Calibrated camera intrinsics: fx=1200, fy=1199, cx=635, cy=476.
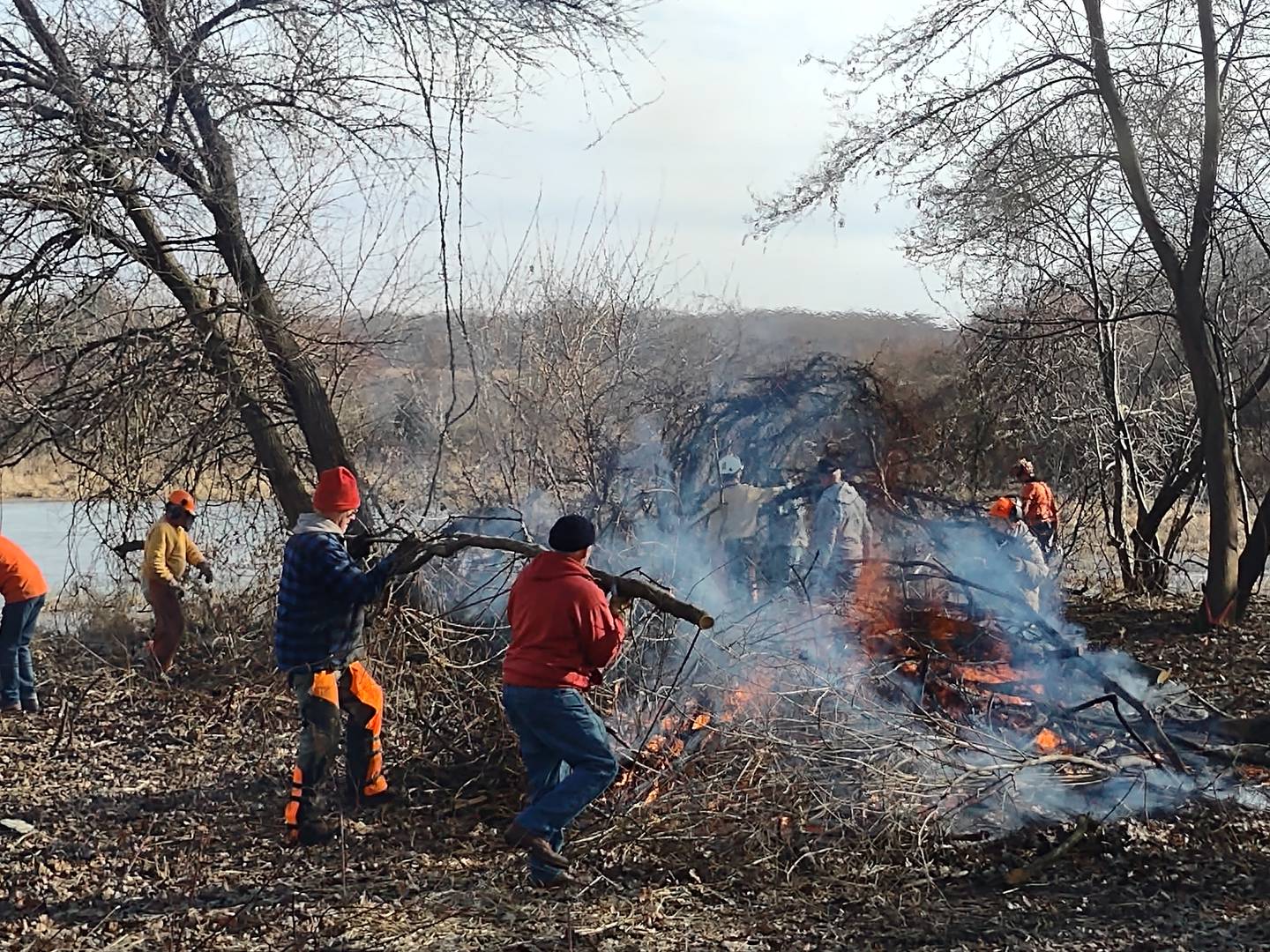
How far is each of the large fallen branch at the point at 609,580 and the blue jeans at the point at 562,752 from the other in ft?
1.64

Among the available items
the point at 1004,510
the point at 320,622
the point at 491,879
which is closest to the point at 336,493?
the point at 320,622

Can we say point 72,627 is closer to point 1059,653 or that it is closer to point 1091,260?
point 1059,653

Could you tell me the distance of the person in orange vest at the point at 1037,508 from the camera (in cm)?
990

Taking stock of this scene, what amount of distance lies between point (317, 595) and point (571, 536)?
1289mm

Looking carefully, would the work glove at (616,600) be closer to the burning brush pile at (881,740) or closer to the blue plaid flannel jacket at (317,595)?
the burning brush pile at (881,740)

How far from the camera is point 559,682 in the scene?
15.3ft

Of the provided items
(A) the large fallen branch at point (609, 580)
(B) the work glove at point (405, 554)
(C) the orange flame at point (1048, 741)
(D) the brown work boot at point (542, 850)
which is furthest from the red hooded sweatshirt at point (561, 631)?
(C) the orange flame at point (1048, 741)

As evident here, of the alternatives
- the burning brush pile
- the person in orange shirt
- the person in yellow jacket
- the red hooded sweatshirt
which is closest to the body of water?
the person in yellow jacket

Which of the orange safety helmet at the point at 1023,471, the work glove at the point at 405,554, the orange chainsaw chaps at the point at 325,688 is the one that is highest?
the orange safety helmet at the point at 1023,471

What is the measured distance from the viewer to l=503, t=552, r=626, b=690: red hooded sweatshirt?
4.66 meters

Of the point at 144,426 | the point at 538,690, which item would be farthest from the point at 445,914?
the point at 144,426

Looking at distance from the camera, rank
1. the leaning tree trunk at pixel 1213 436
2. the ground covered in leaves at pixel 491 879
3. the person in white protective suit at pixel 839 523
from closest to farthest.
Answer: the ground covered in leaves at pixel 491 879
the person in white protective suit at pixel 839 523
the leaning tree trunk at pixel 1213 436

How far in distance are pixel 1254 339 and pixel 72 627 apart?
38.0ft

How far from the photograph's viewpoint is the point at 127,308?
8.13 meters
